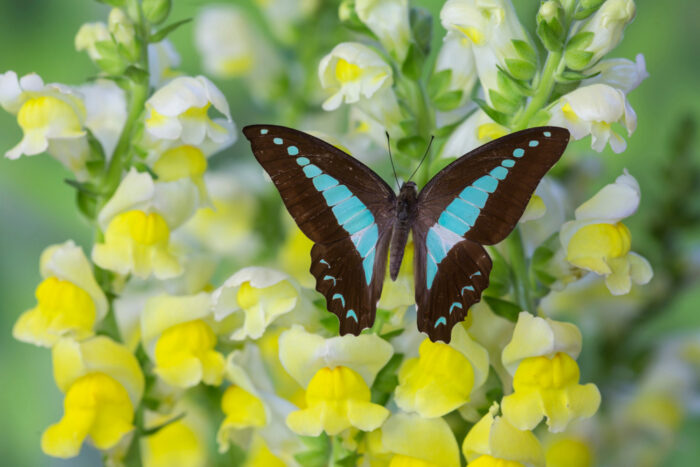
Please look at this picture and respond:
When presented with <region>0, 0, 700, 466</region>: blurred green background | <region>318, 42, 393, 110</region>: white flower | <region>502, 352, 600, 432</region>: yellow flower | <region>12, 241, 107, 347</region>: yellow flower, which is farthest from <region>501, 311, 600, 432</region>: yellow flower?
<region>0, 0, 700, 466</region>: blurred green background

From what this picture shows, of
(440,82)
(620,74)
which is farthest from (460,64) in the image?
(620,74)


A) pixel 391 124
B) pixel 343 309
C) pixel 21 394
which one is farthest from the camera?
pixel 21 394

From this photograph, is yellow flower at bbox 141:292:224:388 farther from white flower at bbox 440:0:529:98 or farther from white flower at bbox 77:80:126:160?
white flower at bbox 440:0:529:98

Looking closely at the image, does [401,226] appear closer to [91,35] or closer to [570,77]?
[570,77]

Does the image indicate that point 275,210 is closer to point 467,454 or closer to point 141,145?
point 141,145

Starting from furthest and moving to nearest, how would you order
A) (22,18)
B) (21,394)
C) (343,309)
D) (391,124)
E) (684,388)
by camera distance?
1. (22,18)
2. (21,394)
3. (684,388)
4. (391,124)
5. (343,309)

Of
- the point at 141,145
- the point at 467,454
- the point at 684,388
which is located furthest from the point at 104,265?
the point at 684,388

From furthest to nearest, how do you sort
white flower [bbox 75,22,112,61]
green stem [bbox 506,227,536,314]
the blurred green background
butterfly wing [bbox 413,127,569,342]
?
the blurred green background < white flower [bbox 75,22,112,61] < green stem [bbox 506,227,536,314] < butterfly wing [bbox 413,127,569,342]

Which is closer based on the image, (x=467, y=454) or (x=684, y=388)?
(x=467, y=454)
